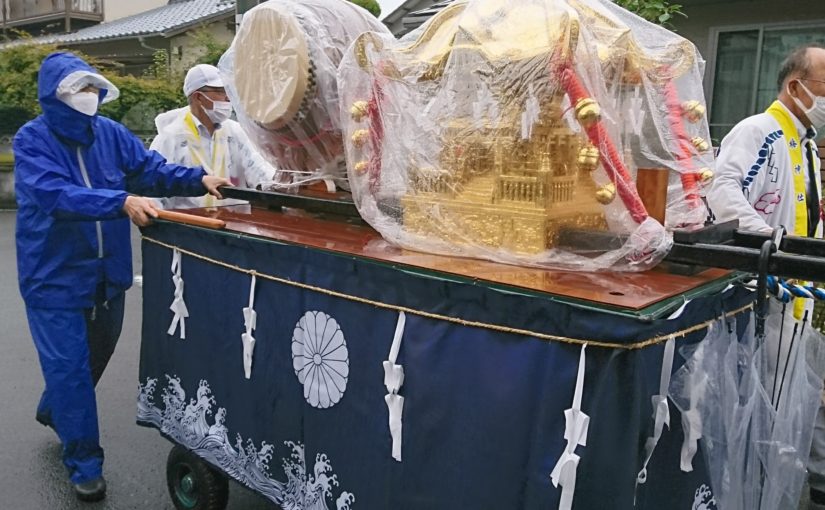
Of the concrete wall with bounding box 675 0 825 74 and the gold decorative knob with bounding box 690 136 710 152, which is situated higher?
the concrete wall with bounding box 675 0 825 74

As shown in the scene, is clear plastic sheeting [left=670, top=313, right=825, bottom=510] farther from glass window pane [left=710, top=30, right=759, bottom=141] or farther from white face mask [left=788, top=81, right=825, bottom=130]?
glass window pane [left=710, top=30, right=759, bottom=141]

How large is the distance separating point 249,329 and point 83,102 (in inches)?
51.5

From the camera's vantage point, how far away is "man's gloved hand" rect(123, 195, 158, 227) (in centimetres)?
278

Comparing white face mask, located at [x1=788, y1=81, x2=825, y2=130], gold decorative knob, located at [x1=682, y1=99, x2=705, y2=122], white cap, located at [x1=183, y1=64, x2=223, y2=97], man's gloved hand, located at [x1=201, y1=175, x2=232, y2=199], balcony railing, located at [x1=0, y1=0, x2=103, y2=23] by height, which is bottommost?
man's gloved hand, located at [x1=201, y1=175, x2=232, y2=199]

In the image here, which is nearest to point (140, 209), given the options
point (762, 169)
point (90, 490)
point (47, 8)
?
point (90, 490)

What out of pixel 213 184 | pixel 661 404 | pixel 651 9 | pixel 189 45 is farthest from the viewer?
pixel 189 45

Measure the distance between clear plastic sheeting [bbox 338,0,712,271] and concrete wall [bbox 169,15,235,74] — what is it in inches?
499

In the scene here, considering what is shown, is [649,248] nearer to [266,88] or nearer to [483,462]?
[483,462]

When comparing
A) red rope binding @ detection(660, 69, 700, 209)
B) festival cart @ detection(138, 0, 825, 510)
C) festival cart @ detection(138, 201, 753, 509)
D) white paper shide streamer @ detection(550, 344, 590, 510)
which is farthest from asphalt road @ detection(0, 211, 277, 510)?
red rope binding @ detection(660, 69, 700, 209)

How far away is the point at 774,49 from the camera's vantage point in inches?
258

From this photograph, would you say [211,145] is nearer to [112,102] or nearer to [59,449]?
[59,449]

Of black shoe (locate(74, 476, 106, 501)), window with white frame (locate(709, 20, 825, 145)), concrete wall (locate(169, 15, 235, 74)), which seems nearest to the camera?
black shoe (locate(74, 476, 106, 501))

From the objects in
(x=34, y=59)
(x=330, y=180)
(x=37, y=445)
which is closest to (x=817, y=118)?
(x=330, y=180)

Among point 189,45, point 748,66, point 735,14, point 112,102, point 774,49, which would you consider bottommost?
point 112,102
